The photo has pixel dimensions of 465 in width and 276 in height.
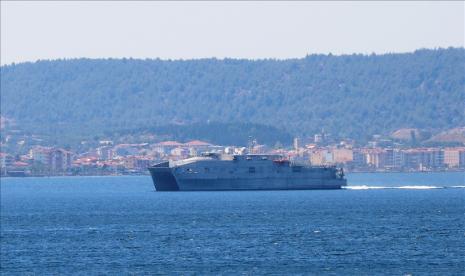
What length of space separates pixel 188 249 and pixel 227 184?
73712 millimetres

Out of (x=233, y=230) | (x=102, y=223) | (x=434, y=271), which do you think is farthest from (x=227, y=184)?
(x=434, y=271)

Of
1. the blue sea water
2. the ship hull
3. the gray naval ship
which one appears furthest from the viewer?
the ship hull

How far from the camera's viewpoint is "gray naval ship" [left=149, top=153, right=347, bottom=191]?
5635 inches

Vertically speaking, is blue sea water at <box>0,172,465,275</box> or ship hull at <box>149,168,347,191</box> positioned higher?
ship hull at <box>149,168,347,191</box>

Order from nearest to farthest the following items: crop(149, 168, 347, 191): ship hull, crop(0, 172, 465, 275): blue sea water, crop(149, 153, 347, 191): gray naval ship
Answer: crop(0, 172, 465, 275): blue sea water < crop(149, 153, 347, 191): gray naval ship < crop(149, 168, 347, 191): ship hull

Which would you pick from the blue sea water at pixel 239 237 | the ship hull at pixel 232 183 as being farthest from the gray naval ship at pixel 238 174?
the blue sea water at pixel 239 237

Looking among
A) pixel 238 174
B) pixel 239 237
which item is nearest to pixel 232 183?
pixel 238 174

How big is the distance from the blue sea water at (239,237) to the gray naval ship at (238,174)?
638 inches

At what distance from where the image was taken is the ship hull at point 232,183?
143m

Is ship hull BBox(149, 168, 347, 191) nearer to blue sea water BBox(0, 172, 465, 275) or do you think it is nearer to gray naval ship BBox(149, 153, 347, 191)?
gray naval ship BBox(149, 153, 347, 191)

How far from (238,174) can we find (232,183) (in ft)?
3.68

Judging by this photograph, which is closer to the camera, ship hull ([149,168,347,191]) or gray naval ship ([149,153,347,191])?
gray naval ship ([149,153,347,191])

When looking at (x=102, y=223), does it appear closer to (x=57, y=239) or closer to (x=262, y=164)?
(x=57, y=239)

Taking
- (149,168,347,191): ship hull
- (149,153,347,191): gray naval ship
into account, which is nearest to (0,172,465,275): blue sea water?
(149,153,347,191): gray naval ship
